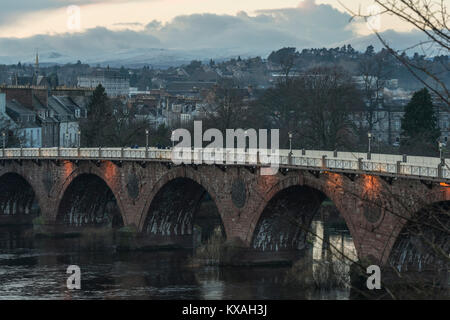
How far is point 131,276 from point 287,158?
11737 mm

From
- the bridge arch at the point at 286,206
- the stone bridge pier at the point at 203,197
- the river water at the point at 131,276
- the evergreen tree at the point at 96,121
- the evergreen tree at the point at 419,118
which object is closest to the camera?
the stone bridge pier at the point at 203,197

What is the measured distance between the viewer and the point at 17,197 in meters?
97.5

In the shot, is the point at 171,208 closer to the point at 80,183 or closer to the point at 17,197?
the point at 80,183

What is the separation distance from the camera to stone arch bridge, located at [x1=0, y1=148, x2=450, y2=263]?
182 feet

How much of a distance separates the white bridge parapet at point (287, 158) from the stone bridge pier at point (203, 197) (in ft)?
1.77

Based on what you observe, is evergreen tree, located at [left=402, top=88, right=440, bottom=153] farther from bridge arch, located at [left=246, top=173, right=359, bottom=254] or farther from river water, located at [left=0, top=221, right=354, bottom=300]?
bridge arch, located at [left=246, top=173, right=359, bottom=254]

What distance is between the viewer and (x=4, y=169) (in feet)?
Answer: 304

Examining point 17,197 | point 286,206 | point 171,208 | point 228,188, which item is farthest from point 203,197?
point 17,197

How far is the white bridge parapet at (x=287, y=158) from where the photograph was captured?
53.6 meters

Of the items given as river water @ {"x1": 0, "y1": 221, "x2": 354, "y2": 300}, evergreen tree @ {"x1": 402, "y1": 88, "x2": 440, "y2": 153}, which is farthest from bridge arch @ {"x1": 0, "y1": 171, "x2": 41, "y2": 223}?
evergreen tree @ {"x1": 402, "y1": 88, "x2": 440, "y2": 153}

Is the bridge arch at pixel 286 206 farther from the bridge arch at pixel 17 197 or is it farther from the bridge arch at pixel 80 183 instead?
the bridge arch at pixel 17 197

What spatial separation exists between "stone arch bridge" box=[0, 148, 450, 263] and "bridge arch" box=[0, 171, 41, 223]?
9 centimetres

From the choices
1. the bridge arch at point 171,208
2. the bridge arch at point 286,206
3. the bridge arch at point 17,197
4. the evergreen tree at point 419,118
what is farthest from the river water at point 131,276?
the evergreen tree at point 419,118
